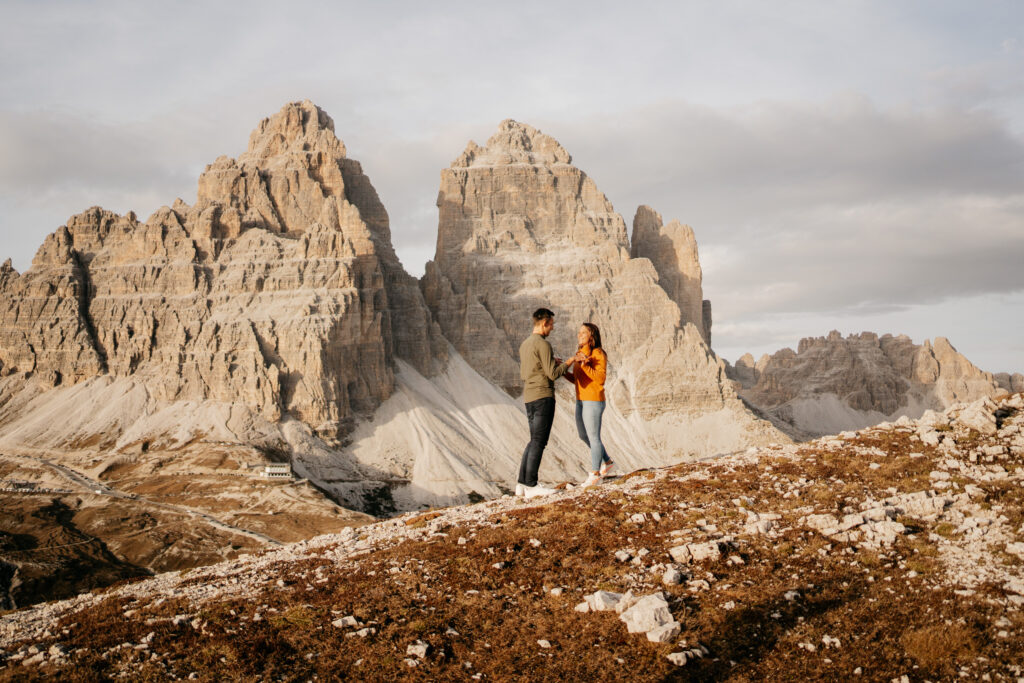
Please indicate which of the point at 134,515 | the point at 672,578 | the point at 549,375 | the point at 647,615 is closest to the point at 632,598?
the point at 647,615

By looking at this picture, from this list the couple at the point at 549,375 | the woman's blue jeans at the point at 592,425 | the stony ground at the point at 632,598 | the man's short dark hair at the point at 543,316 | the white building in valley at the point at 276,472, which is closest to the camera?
the stony ground at the point at 632,598

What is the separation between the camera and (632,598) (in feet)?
45.5

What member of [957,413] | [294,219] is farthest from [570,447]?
[957,413]

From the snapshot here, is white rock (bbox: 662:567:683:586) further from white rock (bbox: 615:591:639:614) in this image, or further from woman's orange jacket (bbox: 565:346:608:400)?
woman's orange jacket (bbox: 565:346:608:400)

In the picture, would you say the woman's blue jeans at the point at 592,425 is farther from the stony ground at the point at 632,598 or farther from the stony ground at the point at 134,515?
the stony ground at the point at 134,515

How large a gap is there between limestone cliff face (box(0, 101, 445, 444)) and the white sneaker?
462 feet

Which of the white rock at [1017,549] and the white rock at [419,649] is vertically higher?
the white rock at [1017,549]

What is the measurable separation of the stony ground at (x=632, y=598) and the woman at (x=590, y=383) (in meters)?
1.95

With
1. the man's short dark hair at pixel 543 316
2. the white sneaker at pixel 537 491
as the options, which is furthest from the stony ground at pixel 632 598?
the man's short dark hair at pixel 543 316

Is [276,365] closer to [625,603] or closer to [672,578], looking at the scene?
[672,578]

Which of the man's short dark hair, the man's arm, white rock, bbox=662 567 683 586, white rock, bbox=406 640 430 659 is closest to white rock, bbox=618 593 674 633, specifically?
white rock, bbox=662 567 683 586

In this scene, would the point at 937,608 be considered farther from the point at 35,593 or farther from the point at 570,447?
the point at 570,447

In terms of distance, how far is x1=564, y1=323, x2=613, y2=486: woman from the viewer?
69.6 feet

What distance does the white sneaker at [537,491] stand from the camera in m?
23.2
